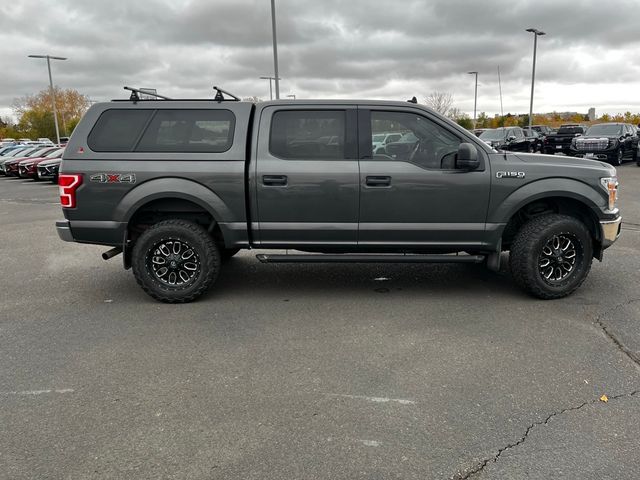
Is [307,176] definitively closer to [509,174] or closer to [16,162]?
[509,174]

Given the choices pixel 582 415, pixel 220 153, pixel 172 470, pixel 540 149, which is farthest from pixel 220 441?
pixel 540 149

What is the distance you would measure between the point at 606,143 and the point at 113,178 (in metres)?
20.7

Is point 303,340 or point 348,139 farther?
point 348,139

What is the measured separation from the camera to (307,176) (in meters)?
4.91

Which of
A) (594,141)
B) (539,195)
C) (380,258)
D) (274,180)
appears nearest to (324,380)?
(380,258)

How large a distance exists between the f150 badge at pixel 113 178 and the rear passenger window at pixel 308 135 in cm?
140

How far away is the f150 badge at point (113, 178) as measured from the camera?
491 centimetres

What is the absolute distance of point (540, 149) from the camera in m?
27.8

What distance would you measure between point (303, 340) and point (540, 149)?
27.2 m

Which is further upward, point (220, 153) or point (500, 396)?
point (220, 153)

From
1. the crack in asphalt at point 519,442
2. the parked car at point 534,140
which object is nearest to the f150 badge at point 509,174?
the crack in asphalt at point 519,442

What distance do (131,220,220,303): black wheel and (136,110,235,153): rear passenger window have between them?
2.51 feet

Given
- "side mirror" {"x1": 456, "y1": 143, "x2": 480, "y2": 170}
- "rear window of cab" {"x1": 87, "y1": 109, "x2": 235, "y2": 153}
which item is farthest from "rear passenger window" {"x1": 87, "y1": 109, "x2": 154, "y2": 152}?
"side mirror" {"x1": 456, "y1": 143, "x2": 480, "y2": 170}

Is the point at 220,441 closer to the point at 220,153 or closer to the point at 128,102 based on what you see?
the point at 220,153
